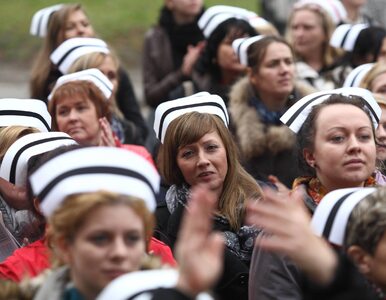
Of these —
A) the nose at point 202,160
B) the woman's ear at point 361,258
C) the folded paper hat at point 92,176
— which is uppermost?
the folded paper hat at point 92,176

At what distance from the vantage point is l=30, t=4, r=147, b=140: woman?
8883 millimetres

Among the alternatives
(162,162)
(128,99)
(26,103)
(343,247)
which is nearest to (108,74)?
(128,99)

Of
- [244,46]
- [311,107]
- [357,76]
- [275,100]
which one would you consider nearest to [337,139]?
[311,107]

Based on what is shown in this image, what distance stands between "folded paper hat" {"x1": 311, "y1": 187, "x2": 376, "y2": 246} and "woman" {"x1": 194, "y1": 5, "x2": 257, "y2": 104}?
4.49 metres

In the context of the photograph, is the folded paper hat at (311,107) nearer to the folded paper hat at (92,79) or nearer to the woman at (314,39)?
the folded paper hat at (92,79)

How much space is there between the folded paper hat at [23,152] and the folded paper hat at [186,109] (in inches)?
32.2

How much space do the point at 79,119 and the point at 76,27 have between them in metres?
2.31

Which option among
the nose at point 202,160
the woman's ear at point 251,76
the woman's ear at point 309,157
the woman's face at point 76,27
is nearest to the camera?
the woman's ear at point 309,157

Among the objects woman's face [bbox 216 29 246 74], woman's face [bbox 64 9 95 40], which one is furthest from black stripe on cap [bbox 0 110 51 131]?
woman's face [bbox 64 9 95 40]

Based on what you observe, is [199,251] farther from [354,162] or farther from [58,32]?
[58,32]

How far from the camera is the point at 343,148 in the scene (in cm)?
553

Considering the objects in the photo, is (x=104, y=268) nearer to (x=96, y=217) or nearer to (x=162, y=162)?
(x=96, y=217)

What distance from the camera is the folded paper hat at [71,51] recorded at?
8.53 meters

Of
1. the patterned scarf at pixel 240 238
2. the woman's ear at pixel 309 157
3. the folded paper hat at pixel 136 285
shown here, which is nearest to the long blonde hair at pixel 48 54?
the patterned scarf at pixel 240 238
